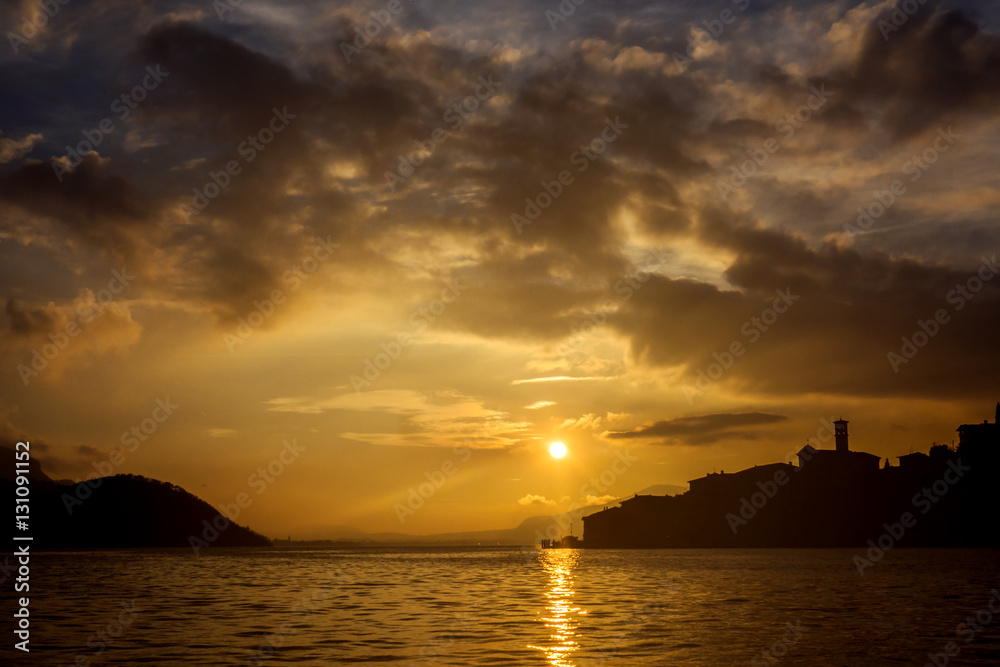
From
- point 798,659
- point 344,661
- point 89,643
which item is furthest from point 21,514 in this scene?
point 798,659

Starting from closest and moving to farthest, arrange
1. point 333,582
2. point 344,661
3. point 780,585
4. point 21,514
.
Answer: point 344,661 → point 21,514 → point 780,585 → point 333,582

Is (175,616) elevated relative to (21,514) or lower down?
lower down

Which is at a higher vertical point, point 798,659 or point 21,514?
point 21,514

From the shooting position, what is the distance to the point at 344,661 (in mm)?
29234

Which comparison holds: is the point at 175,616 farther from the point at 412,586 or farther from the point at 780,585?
the point at 780,585

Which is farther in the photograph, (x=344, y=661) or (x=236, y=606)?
(x=236, y=606)

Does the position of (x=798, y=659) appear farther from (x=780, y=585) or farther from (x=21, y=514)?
(x=780, y=585)

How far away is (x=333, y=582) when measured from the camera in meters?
81.1

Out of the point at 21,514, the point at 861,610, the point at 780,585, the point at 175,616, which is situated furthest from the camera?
the point at 780,585

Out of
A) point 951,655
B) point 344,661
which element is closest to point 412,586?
point 344,661

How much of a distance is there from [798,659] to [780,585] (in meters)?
45.8

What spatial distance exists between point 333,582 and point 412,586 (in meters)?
12.1

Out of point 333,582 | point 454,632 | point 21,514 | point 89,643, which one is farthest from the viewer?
point 333,582

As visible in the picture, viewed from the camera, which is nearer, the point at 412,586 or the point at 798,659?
the point at 798,659
